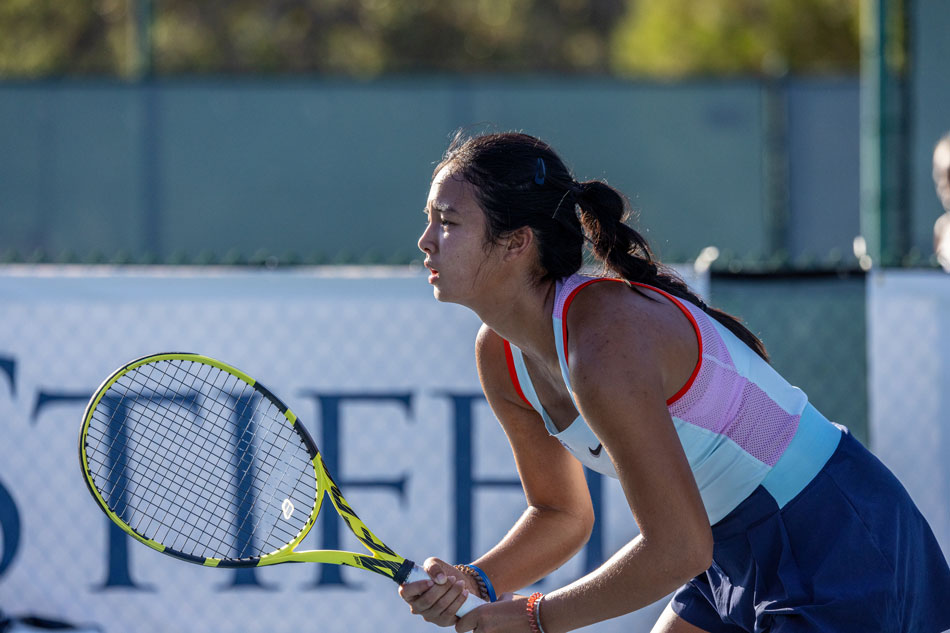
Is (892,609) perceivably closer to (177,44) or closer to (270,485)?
(270,485)

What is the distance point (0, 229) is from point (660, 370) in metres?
7.03

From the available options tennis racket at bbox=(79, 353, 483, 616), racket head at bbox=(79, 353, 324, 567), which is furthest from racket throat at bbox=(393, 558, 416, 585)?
racket head at bbox=(79, 353, 324, 567)

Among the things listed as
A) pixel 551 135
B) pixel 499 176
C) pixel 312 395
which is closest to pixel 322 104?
pixel 551 135

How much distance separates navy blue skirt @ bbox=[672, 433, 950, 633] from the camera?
2.15m

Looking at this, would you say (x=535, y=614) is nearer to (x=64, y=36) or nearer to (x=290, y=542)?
(x=290, y=542)

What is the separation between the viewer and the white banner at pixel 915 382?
3906 millimetres

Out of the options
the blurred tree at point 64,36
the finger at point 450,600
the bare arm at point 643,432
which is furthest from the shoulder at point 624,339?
the blurred tree at point 64,36

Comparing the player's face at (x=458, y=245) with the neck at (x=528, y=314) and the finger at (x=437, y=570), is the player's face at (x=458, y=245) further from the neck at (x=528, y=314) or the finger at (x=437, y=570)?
the finger at (x=437, y=570)

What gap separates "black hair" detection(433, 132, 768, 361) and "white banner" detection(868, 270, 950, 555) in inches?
71.8

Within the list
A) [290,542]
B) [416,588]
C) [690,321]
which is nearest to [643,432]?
[690,321]

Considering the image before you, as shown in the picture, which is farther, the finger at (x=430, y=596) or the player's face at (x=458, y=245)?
the finger at (x=430, y=596)

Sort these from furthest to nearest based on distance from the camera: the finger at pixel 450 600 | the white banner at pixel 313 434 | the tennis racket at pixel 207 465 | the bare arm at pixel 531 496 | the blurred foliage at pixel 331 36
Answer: the blurred foliage at pixel 331 36, the white banner at pixel 313 434, the tennis racket at pixel 207 465, the bare arm at pixel 531 496, the finger at pixel 450 600

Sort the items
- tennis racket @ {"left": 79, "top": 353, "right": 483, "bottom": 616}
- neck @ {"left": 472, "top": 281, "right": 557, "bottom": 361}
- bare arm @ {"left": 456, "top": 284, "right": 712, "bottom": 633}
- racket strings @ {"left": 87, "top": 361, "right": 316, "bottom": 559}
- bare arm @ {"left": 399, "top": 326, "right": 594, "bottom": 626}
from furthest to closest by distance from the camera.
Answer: racket strings @ {"left": 87, "top": 361, "right": 316, "bottom": 559} → tennis racket @ {"left": 79, "top": 353, "right": 483, "bottom": 616} → bare arm @ {"left": 399, "top": 326, "right": 594, "bottom": 626} → neck @ {"left": 472, "top": 281, "right": 557, "bottom": 361} → bare arm @ {"left": 456, "top": 284, "right": 712, "bottom": 633}

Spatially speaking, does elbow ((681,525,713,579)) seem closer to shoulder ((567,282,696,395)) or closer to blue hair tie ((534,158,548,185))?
shoulder ((567,282,696,395))
